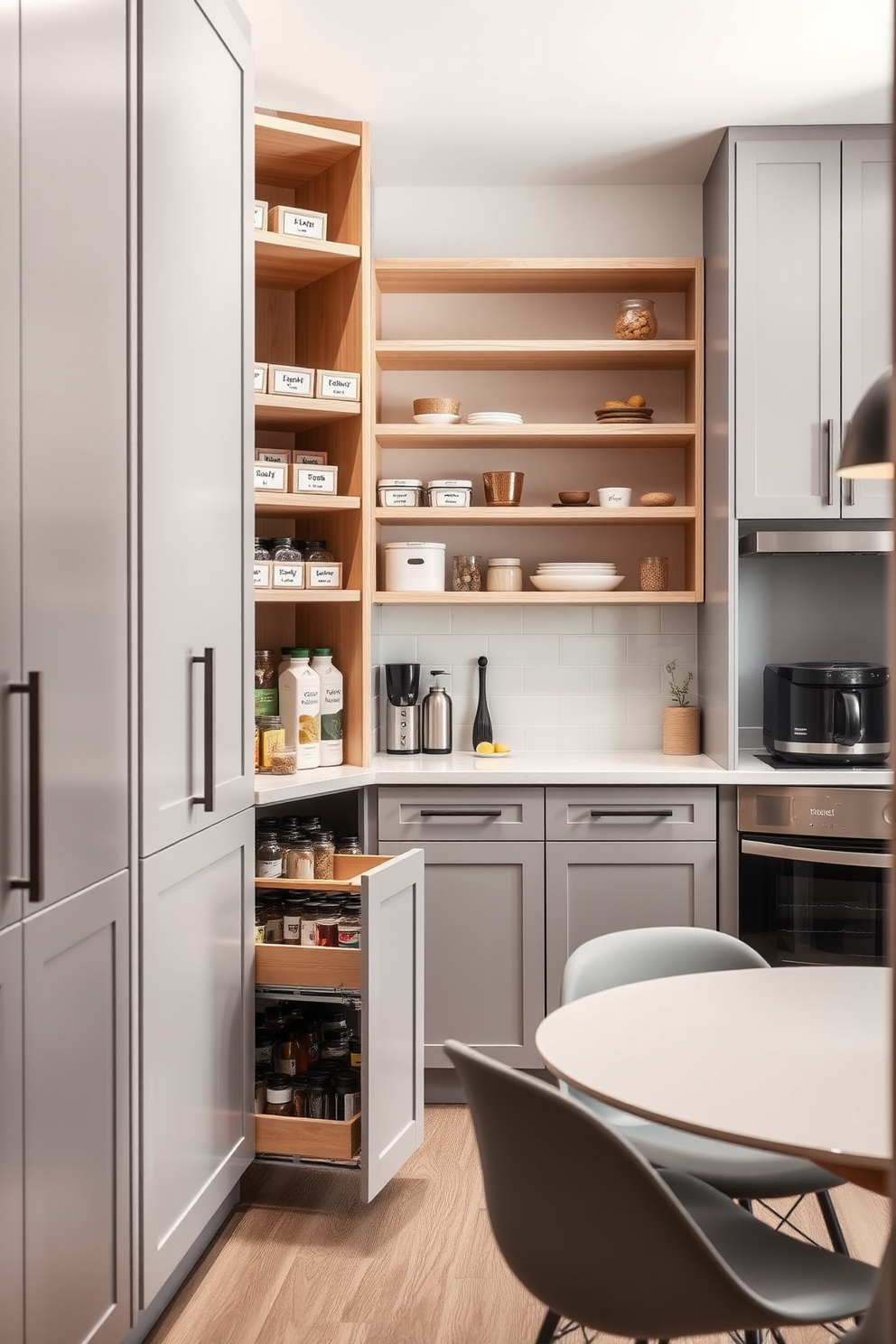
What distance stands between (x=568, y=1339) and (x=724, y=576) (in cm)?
202

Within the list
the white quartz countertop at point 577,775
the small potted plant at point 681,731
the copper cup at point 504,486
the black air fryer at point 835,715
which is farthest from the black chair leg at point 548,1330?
the copper cup at point 504,486

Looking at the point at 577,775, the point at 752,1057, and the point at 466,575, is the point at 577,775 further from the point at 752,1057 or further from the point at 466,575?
the point at 752,1057

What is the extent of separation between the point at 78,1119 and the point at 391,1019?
922 mm

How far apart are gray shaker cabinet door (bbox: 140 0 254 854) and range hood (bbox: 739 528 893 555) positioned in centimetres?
149

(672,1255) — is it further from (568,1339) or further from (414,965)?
(414,965)

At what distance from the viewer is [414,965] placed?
2736 millimetres

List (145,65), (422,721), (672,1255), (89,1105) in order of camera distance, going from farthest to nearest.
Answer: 1. (422,721)
2. (145,65)
3. (89,1105)
4. (672,1255)

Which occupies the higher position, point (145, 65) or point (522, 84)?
point (522, 84)

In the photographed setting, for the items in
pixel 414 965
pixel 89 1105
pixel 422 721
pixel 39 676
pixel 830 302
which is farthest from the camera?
pixel 422 721

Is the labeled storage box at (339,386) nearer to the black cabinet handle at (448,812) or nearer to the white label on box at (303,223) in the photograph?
the white label on box at (303,223)

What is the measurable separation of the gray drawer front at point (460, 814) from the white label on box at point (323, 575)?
61 centimetres

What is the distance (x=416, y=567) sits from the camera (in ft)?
11.9

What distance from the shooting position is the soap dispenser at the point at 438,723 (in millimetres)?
3697

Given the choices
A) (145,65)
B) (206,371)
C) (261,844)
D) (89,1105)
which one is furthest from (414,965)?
(145,65)
